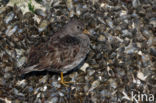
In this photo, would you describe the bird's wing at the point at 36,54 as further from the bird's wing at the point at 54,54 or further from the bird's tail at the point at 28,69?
the bird's tail at the point at 28,69

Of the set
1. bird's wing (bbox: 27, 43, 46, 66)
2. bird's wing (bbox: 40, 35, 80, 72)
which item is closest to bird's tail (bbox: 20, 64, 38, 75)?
bird's wing (bbox: 27, 43, 46, 66)

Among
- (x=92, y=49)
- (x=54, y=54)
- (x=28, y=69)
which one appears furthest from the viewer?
(x=92, y=49)

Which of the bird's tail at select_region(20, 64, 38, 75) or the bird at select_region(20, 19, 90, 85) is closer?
the bird's tail at select_region(20, 64, 38, 75)

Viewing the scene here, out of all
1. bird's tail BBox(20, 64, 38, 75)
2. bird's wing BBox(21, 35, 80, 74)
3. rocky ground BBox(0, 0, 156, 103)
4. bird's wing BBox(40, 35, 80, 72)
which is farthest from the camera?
rocky ground BBox(0, 0, 156, 103)

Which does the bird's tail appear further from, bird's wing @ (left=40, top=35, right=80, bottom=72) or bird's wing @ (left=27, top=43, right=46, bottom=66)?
bird's wing @ (left=40, top=35, right=80, bottom=72)

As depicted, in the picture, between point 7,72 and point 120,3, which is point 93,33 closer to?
point 120,3

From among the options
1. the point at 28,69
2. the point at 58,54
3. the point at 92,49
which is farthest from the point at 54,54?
the point at 92,49

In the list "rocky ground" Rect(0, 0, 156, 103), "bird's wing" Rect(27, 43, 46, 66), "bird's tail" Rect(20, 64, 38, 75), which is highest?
"bird's wing" Rect(27, 43, 46, 66)

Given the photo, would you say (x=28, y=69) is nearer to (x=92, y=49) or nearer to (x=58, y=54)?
(x=58, y=54)
